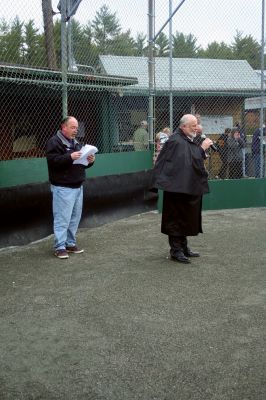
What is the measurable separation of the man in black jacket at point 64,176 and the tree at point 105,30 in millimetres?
3495

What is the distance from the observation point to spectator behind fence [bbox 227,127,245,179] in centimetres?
992

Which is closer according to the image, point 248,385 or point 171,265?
point 248,385

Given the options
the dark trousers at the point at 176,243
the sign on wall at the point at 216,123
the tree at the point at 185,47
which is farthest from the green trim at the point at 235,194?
the dark trousers at the point at 176,243

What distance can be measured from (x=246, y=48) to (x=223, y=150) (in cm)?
290

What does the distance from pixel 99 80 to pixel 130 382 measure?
7.12m

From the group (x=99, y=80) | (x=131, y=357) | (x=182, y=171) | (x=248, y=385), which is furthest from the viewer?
(x=99, y=80)

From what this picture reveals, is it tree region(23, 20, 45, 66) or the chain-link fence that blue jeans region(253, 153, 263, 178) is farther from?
tree region(23, 20, 45, 66)

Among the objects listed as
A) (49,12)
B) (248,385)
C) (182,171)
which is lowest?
(248,385)

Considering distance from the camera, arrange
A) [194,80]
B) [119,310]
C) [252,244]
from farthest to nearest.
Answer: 1. [194,80]
2. [252,244]
3. [119,310]

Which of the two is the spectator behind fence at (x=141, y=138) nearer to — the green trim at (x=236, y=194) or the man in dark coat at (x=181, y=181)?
the green trim at (x=236, y=194)

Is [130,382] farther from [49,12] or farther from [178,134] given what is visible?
[49,12]

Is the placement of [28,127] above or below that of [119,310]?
above

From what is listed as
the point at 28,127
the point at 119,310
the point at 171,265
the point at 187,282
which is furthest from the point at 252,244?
the point at 28,127

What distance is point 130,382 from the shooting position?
2846mm
